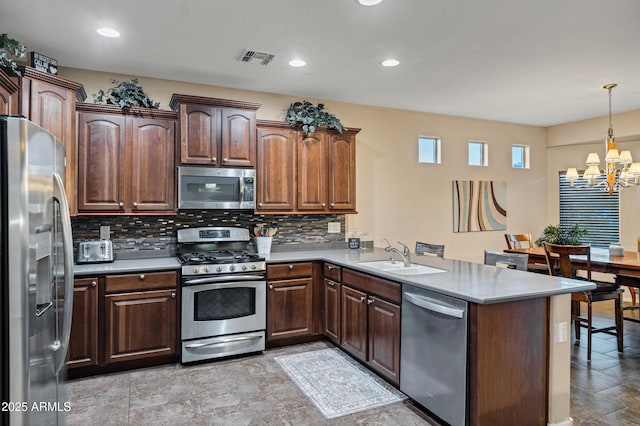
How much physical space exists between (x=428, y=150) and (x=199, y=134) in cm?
316

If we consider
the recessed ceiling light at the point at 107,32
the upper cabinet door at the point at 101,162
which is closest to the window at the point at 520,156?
the upper cabinet door at the point at 101,162

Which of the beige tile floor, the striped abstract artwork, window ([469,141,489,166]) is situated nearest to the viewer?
the beige tile floor

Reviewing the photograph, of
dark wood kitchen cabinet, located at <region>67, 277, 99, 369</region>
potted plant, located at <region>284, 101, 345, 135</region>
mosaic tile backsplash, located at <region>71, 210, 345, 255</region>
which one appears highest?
potted plant, located at <region>284, 101, 345, 135</region>

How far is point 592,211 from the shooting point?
617 cm

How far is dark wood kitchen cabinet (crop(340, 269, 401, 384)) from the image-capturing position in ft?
9.56

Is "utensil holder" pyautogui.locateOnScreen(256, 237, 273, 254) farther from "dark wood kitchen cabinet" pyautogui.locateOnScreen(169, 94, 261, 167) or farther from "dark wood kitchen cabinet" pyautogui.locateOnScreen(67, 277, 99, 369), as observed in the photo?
"dark wood kitchen cabinet" pyautogui.locateOnScreen(67, 277, 99, 369)

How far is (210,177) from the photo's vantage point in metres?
3.85

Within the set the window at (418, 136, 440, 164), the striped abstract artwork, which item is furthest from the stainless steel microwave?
the striped abstract artwork

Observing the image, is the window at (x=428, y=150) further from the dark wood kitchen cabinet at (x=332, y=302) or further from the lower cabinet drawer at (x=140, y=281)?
the lower cabinet drawer at (x=140, y=281)

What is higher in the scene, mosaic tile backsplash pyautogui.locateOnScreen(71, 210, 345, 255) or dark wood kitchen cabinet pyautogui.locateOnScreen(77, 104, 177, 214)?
dark wood kitchen cabinet pyautogui.locateOnScreen(77, 104, 177, 214)

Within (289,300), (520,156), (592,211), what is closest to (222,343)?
(289,300)

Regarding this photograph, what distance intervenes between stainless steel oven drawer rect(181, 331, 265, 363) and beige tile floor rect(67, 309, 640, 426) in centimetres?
8

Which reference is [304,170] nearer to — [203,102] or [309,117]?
[309,117]

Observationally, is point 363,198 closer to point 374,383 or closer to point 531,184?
point 374,383
